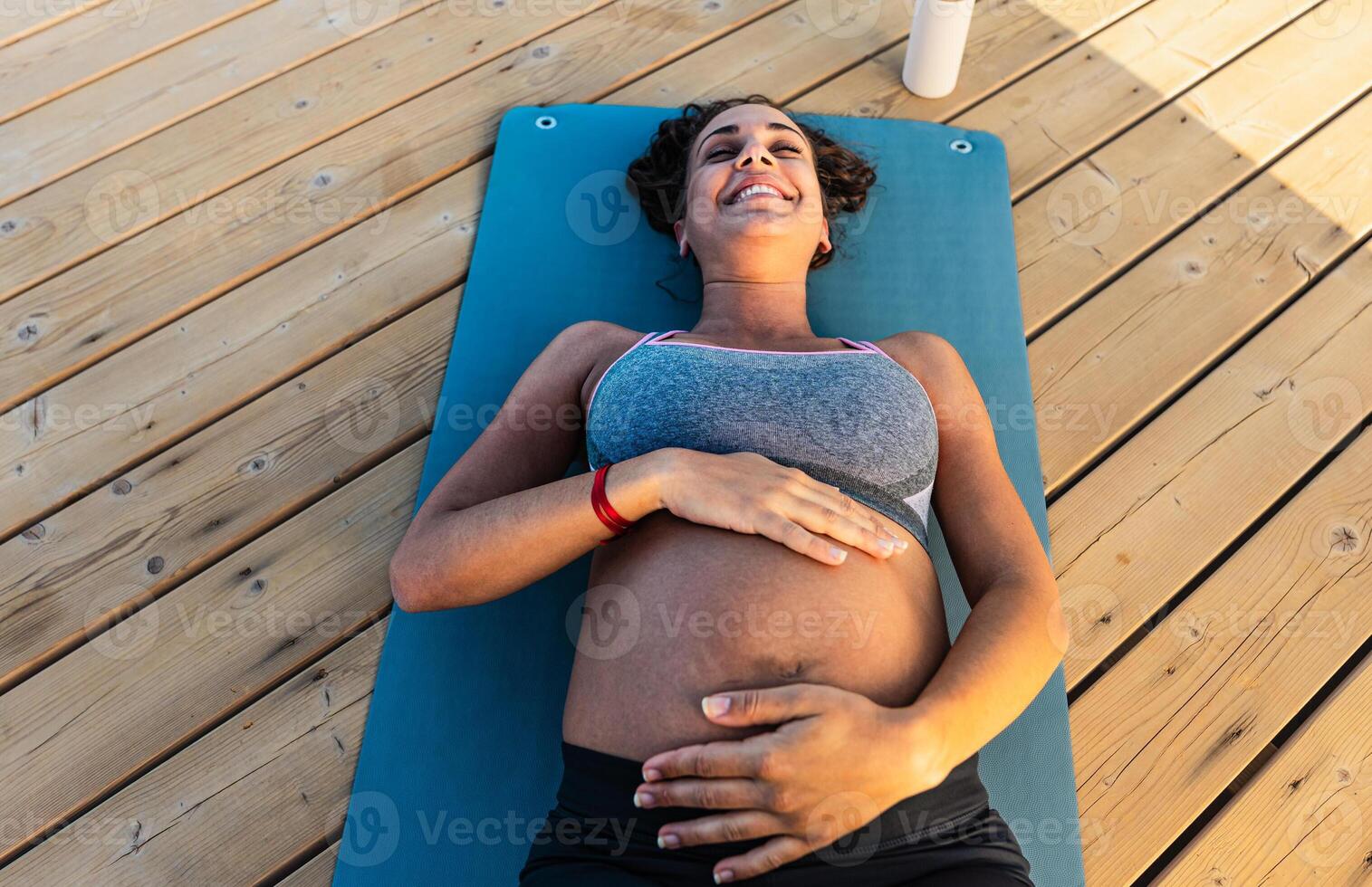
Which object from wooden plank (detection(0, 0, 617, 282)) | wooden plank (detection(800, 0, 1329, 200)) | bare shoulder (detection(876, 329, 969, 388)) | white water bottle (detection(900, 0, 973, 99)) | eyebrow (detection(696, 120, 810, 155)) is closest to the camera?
bare shoulder (detection(876, 329, 969, 388))

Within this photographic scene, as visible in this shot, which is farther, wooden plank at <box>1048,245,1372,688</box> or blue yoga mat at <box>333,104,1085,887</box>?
wooden plank at <box>1048,245,1372,688</box>

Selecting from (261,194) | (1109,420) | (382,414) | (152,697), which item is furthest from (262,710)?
(1109,420)

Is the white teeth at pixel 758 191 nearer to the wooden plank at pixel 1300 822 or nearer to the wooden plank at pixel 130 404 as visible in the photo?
the wooden plank at pixel 130 404

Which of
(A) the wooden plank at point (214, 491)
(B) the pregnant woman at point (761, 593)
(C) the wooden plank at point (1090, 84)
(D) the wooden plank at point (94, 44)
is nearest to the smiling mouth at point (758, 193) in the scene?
(B) the pregnant woman at point (761, 593)

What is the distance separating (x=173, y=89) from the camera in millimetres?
2240

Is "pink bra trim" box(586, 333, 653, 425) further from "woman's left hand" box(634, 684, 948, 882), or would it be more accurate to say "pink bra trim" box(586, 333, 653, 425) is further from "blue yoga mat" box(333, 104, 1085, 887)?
"woman's left hand" box(634, 684, 948, 882)

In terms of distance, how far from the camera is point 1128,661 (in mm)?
1568

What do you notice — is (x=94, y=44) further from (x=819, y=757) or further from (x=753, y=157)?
(x=819, y=757)

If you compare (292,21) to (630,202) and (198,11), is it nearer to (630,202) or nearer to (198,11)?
(198,11)

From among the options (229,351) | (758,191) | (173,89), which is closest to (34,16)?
(173,89)

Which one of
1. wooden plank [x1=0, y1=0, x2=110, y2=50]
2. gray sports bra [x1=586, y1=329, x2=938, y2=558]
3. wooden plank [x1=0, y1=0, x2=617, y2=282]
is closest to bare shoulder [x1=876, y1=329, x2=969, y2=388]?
gray sports bra [x1=586, y1=329, x2=938, y2=558]

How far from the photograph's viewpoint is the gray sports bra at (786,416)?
127cm

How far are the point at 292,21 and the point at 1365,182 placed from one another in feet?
9.12

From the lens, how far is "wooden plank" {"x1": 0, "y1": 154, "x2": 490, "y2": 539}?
172cm
